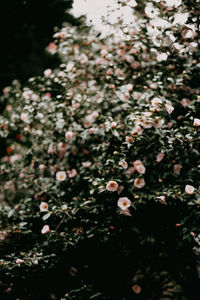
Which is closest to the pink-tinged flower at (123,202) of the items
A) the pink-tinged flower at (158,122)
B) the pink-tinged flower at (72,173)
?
the pink-tinged flower at (158,122)

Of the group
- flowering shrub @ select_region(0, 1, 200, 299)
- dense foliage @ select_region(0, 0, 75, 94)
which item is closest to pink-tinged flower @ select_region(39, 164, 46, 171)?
flowering shrub @ select_region(0, 1, 200, 299)

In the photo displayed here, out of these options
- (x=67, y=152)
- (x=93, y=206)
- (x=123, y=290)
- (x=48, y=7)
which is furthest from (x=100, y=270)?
(x=48, y=7)

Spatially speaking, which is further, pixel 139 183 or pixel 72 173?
pixel 72 173

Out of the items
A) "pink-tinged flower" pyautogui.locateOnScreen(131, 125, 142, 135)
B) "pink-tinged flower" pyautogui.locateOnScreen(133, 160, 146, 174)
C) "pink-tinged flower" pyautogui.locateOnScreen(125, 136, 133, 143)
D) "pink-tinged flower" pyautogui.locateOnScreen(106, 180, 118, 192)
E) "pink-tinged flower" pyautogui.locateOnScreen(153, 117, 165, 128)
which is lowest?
"pink-tinged flower" pyautogui.locateOnScreen(133, 160, 146, 174)

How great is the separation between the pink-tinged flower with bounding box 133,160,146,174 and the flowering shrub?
1 centimetres

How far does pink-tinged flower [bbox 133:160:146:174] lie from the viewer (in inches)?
79.4

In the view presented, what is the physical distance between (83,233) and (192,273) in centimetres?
84

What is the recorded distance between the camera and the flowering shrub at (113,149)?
77.1 inches

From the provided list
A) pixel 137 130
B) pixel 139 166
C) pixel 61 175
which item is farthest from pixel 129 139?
pixel 61 175

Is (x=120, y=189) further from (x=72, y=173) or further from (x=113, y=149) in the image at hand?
(x=72, y=173)

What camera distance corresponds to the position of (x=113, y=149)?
232 centimetres

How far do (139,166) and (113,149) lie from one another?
35 centimetres

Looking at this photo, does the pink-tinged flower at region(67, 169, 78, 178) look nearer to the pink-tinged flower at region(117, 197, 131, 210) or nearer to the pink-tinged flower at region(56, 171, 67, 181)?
the pink-tinged flower at region(56, 171, 67, 181)

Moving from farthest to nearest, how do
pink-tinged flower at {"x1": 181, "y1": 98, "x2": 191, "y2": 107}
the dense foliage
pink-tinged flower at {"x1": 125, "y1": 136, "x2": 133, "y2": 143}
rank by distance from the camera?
1. the dense foliage
2. pink-tinged flower at {"x1": 181, "y1": 98, "x2": 191, "y2": 107}
3. pink-tinged flower at {"x1": 125, "y1": 136, "x2": 133, "y2": 143}
